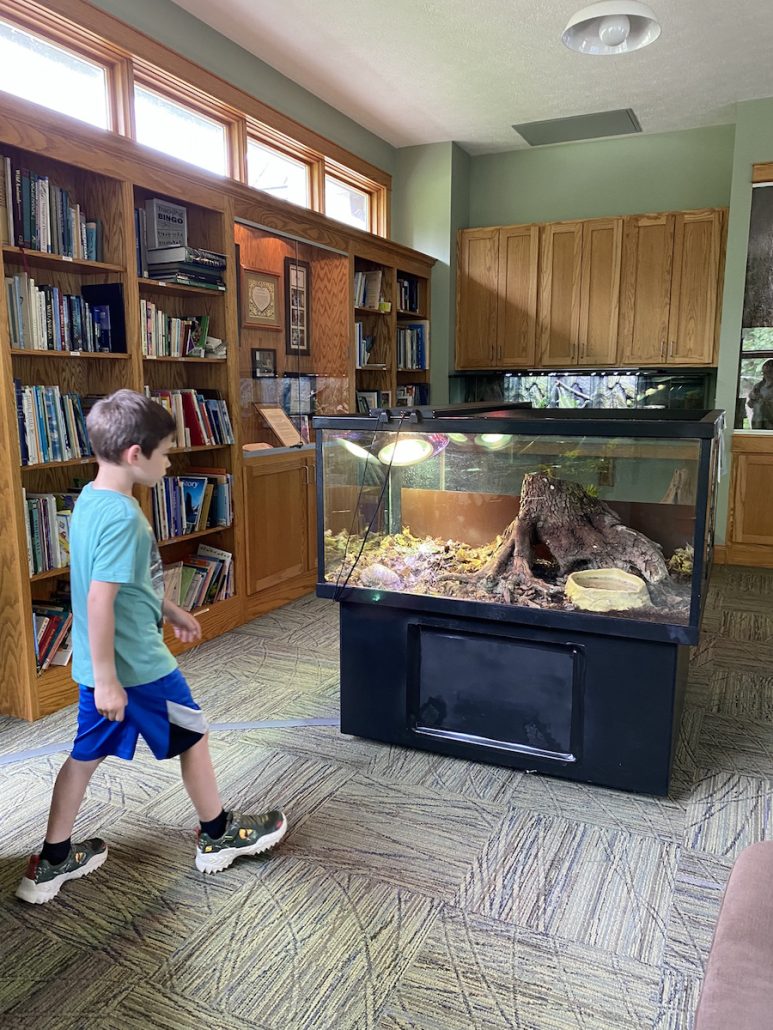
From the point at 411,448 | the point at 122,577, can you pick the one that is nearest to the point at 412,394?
the point at 411,448

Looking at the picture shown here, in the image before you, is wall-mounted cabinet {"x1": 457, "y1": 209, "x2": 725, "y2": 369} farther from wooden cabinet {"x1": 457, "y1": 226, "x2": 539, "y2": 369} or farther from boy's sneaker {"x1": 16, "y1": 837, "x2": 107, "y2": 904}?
boy's sneaker {"x1": 16, "y1": 837, "x2": 107, "y2": 904}

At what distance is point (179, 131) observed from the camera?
3885 millimetres

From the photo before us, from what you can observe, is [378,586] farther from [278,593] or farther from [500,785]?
[278,593]

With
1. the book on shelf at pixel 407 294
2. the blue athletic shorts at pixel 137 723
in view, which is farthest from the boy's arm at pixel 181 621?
the book on shelf at pixel 407 294

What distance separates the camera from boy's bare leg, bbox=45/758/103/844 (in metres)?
1.75

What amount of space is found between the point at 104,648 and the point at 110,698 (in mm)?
110

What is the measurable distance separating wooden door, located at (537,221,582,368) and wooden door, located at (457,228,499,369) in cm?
39

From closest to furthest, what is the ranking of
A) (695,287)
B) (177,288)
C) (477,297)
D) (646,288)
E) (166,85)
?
(177,288)
(166,85)
(695,287)
(646,288)
(477,297)

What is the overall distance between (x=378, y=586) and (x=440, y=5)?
3011 millimetres

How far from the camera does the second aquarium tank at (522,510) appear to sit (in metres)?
2.02

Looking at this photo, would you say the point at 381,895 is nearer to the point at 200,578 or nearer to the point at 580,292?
the point at 200,578

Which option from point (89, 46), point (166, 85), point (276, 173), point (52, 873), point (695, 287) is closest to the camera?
point (52, 873)

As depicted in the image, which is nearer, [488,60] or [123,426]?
[123,426]

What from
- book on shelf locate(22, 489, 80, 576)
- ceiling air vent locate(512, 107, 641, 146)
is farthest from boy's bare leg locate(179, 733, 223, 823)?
ceiling air vent locate(512, 107, 641, 146)
